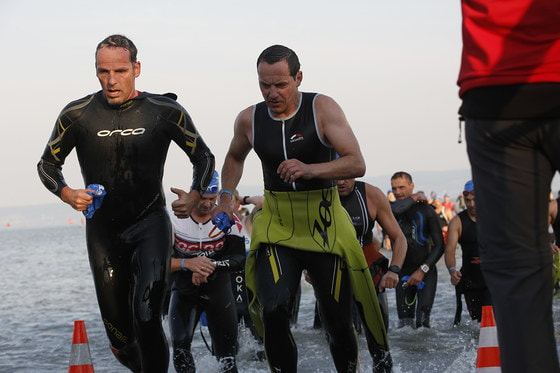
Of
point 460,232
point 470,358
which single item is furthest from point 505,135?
point 460,232

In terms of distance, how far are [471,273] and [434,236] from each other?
100 centimetres

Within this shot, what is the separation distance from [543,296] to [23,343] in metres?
11.5

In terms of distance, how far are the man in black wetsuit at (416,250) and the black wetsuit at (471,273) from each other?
0.58m

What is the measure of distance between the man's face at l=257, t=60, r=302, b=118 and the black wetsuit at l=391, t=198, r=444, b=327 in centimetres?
626

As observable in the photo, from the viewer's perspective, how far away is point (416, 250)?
39.6ft

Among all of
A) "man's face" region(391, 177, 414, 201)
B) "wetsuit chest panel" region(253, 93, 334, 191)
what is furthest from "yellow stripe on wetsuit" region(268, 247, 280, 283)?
"man's face" region(391, 177, 414, 201)

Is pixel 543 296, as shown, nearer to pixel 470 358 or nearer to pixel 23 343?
pixel 470 358

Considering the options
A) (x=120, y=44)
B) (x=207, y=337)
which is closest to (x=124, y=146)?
(x=120, y=44)

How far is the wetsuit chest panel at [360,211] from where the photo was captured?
336 inches

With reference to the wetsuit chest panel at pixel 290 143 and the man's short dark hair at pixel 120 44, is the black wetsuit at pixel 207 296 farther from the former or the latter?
the man's short dark hair at pixel 120 44

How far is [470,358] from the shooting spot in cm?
910

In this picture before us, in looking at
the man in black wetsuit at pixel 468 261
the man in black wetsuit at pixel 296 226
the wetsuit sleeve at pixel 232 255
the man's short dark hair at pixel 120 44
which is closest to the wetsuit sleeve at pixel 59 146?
the man's short dark hair at pixel 120 44

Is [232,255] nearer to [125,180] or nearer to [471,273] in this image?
[125,180]

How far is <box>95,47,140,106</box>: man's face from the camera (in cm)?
591
